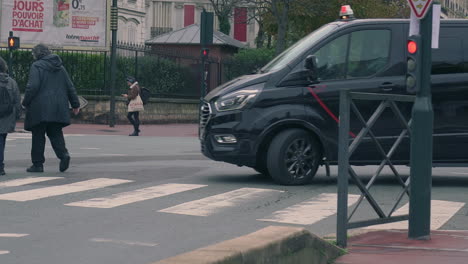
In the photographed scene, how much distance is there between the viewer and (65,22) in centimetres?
3378

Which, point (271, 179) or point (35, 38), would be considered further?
point (35, 38)

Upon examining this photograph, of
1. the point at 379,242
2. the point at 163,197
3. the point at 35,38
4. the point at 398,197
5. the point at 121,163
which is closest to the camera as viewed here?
the point at 379,242

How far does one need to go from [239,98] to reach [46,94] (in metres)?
2.93

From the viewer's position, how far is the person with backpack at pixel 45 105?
13.1 meters

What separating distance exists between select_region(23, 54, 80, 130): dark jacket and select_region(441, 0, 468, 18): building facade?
245 ft

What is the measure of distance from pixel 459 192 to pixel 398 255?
4863mm

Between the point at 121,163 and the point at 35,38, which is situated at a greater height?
the point at 35,38

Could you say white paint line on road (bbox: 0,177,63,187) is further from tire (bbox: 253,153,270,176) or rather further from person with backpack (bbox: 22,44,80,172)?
tire (bbox: 253,153,270,176)

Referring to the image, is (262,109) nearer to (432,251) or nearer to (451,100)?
(451,100)

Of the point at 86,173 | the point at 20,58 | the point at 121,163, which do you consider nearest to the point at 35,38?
the point at 20,58

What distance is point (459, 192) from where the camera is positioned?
1165 centimetres

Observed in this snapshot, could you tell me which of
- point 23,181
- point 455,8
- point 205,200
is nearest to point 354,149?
point 205,200

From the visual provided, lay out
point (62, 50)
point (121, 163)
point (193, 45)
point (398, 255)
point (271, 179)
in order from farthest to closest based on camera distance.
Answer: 1. point (193, 45)
2. point (62, 50)
3. point (121, 163)
4. point (271, 179)
5. point (398, 255)

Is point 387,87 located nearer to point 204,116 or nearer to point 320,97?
point 320,97
